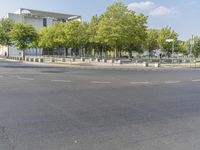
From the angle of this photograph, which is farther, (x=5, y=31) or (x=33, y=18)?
(x=33, y=18)

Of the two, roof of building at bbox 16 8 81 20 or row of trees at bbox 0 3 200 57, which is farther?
roof of building at bbox 16 8 81 20

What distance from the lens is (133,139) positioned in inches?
193

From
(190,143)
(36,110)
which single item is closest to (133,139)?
(190,143)

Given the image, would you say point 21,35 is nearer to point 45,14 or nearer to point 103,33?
point 103,33

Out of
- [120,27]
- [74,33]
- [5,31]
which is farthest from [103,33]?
[5,31]

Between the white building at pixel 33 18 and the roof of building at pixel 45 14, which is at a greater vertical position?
the roof of building at pixel 45 14

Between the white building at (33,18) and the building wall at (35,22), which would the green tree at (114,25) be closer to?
the white building at (33,18)

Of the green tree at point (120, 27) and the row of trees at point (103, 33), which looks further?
the row of trees at point (103, 33)

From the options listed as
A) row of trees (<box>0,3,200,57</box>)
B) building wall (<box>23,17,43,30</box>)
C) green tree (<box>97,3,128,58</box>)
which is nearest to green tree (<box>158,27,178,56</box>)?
row of trees (<box>0,3,200,57</box>)

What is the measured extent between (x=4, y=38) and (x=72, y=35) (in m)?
19.8

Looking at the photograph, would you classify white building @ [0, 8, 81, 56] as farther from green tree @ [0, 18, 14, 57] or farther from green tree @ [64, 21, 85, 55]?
green tree @ [64, 21, 85, 55]

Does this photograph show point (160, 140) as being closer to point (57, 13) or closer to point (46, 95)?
point (46, 95)

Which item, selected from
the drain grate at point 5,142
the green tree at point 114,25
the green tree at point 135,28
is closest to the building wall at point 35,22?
the green tree at point 114,25

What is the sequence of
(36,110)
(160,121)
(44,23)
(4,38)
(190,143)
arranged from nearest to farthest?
(190,143), (160,121), (36,110), (4,38), (44,23)
